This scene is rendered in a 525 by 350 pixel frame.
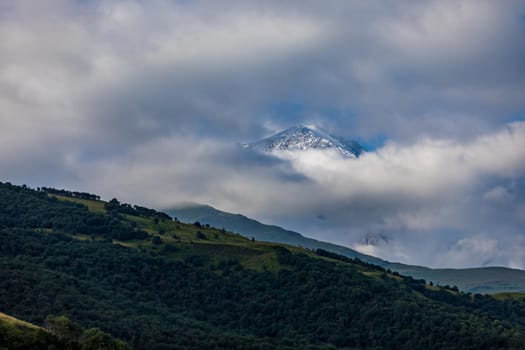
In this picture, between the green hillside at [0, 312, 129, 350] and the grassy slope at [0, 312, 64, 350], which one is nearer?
the grassy slope at [0, 312, 64, 350]

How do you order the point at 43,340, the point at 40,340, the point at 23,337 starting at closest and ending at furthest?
the point at 23,337, the point at 40,340, the point at 43,340

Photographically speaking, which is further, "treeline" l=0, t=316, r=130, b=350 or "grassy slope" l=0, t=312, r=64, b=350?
"treeline" l=0, t=316, r=130, b=350

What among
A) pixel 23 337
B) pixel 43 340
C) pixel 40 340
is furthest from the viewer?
pixel 43 340

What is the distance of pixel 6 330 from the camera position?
157875 mm

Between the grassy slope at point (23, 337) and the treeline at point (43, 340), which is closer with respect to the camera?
the grassy slope at point (23, 337)

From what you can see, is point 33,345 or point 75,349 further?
point 75,349

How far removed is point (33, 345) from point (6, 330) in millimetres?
7190

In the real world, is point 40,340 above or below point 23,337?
below

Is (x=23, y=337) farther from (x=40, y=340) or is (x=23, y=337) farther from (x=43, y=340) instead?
(x=43, y=340)

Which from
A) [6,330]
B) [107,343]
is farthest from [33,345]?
[107,343]

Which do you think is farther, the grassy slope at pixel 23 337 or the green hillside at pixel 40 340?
the green hillside at pixel 40 340

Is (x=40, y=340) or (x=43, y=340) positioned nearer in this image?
(x=40, y=340)

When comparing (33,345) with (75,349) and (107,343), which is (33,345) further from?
(107,343)

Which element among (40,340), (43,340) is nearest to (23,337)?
(40,340)
